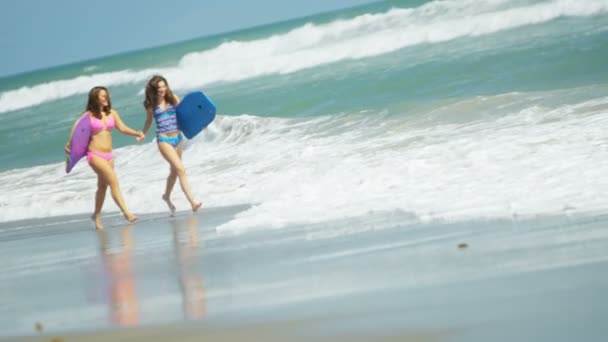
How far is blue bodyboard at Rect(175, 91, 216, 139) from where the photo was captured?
10.8 metres

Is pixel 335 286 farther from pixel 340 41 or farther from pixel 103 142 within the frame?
pixel 340 41

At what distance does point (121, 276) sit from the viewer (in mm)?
6641

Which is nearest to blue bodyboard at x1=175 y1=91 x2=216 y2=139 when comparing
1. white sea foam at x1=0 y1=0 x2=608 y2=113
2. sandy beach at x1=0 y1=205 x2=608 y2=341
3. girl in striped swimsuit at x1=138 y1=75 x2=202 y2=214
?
girl in striped swimsuit at x1=138 y1=75 x2=202 y2=214

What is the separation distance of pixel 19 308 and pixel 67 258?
202 centimetres

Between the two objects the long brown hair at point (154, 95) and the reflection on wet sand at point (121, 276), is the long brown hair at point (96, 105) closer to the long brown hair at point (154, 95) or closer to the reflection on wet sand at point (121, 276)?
the long brown hair at point (154, 95)

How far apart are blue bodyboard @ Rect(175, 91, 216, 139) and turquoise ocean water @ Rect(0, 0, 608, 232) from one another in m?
0.76

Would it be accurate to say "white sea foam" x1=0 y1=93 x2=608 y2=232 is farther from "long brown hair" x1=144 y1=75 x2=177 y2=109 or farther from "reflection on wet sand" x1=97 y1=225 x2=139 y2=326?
"long brown hair" x1=144 y1=75 x2=177 y2=109

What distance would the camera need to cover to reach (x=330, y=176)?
33.4ft

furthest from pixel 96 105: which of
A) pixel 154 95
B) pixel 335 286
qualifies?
pixel 335 286

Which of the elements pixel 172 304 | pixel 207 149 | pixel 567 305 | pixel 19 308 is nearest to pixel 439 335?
pixel 567 305

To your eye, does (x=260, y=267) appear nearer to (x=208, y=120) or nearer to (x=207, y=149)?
(x=208, y=120)

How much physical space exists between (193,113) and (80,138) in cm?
133

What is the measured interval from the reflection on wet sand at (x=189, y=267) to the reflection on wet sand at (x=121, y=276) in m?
0.28

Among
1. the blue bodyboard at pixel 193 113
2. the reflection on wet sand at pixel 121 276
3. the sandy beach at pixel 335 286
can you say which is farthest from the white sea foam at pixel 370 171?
the reflection on wet sand at pixel 121 276
